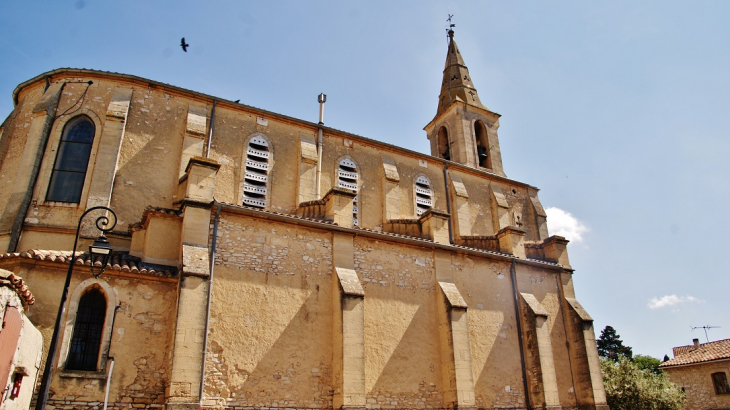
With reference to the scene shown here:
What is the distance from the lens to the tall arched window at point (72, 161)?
15227 mm

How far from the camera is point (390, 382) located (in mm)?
14617

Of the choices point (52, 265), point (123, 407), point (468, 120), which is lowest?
point (123, 407)

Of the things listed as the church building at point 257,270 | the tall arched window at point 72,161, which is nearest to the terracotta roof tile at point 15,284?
the church building at point 257,270

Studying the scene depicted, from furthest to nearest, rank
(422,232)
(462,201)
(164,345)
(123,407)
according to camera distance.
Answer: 1. (462,201)
2. (422,232)
3. (164,345)
4. (123,407)

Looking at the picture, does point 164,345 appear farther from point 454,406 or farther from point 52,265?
point 454,406

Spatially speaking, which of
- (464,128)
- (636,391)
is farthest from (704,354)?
(464,128)

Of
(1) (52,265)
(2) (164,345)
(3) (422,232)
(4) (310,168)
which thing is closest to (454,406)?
(3) (422,232)

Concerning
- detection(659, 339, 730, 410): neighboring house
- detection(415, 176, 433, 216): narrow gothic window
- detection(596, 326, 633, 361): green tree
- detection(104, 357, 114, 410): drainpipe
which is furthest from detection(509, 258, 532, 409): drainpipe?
detection(596, 326, 633, 361): green tree

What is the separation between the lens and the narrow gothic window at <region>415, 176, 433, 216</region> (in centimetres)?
2114

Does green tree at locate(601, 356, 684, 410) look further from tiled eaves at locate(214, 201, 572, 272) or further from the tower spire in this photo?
the tower spire

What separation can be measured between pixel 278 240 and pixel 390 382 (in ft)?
16.7

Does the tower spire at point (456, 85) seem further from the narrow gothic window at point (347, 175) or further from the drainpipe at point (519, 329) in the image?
the drainpipe at point (519, 329)

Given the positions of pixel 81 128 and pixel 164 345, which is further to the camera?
pixel 81 128

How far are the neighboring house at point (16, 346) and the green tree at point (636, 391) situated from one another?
814 inches
